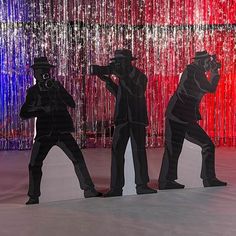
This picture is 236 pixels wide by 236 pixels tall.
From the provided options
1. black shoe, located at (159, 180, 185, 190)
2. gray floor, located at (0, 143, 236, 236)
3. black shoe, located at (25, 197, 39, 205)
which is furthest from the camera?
Answer: black shoe, located at (159, 180, 185, 190)

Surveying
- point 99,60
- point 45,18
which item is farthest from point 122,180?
point 45,18

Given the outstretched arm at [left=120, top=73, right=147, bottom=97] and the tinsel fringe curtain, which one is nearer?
the outstretched arm at [left=120, top=73, right=147, bottom=97]

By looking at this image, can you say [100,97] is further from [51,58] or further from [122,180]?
[122,180]

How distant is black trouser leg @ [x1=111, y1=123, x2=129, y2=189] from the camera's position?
11.7 ft

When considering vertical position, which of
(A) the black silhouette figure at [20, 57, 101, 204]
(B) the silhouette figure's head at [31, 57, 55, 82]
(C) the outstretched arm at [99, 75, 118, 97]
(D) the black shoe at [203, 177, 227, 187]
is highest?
(B) the silhouette figure's head at [31, 57, 55, 82]

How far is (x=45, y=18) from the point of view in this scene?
596cm

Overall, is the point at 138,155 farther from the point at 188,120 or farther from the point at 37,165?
the point at 37,165

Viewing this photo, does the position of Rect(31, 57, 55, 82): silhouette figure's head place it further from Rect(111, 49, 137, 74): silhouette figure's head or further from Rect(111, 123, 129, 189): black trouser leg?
Rect(111, 123, 129, 189): black trouser leg

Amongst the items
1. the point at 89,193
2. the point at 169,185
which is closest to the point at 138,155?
Answer: the point at 169,185

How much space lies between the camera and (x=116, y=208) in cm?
322

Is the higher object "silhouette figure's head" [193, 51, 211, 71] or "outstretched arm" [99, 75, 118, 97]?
"silhouette figure's head" [193, 51, 211, 71]

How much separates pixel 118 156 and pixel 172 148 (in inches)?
18.9

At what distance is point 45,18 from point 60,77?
2.46 feet

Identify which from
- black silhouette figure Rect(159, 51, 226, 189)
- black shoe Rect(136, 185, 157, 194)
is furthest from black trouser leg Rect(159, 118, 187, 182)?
black shoe Rect(136, 185, 157, 194)
